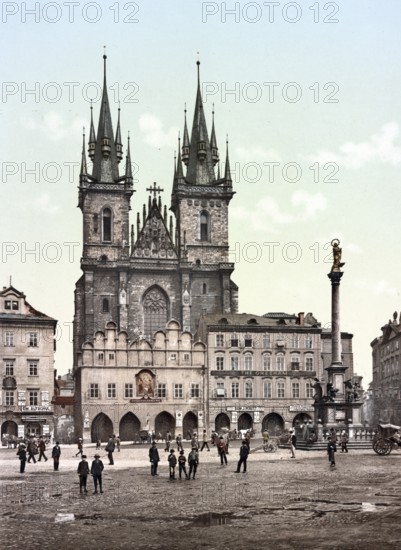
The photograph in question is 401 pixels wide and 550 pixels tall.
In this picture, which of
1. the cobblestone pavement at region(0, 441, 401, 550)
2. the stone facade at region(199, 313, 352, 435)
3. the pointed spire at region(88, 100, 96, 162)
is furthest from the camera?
the pointed spire at region(88, 100, 96, 162)

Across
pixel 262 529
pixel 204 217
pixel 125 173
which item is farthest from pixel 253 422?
pixel 262 529

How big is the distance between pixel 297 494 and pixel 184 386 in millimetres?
46536

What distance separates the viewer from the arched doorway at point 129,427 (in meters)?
65.2

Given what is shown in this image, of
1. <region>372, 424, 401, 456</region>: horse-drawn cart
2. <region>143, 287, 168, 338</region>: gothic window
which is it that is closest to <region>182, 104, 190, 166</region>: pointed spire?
<region>143, 287, 168, 338</region>: gothic window

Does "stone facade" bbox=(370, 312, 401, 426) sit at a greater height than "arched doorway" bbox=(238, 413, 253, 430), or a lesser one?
greater

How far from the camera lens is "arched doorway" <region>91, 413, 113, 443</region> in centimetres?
6456

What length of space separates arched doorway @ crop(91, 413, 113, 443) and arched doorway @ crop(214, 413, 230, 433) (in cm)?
917

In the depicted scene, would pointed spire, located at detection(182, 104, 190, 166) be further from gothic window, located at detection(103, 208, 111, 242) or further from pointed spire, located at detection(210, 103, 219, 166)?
gothic window, located at detection(103, 208, 111, 242)

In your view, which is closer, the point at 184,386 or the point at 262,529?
the point at 262,529

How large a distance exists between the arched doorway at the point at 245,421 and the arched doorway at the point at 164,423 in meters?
6.03

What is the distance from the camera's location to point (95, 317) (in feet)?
259

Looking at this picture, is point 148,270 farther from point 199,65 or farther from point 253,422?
point 199,65

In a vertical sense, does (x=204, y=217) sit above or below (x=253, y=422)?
above

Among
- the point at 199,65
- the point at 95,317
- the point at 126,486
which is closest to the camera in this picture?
the point at 126,486
